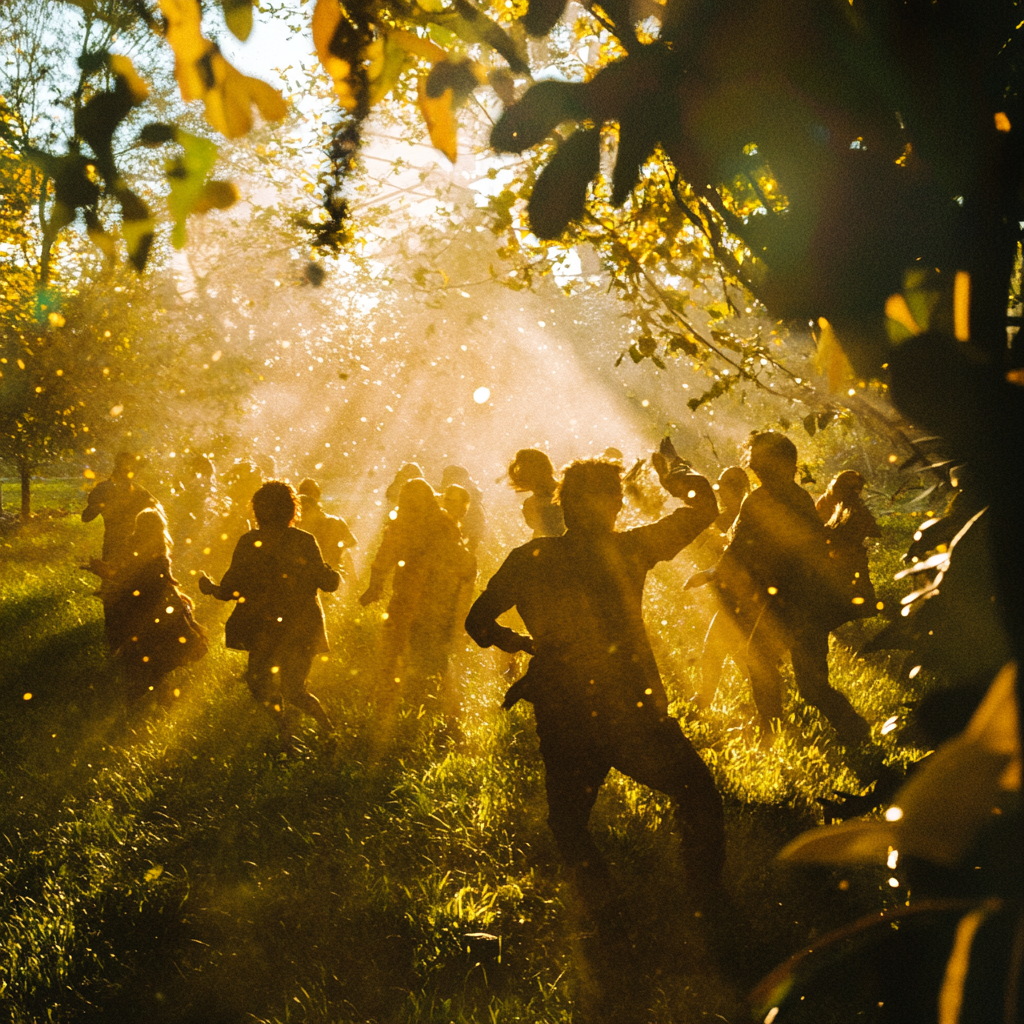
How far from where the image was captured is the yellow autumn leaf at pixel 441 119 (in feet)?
4.23

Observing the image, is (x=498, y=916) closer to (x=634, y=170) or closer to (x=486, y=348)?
(x=634, y=170)

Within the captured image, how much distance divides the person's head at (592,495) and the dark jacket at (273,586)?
2983 millimetres

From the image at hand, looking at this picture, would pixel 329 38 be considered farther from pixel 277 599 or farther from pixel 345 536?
pixel 345 536

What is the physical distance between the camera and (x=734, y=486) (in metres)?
6.62

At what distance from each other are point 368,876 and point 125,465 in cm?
550

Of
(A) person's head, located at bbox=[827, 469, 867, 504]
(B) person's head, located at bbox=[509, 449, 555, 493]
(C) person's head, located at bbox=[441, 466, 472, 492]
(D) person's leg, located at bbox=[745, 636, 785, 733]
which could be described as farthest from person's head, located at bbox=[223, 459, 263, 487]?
(A) person's head, located at bbox=[827, 469, 867, 504]

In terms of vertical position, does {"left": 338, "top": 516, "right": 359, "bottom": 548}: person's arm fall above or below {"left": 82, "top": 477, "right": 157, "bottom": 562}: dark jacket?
below

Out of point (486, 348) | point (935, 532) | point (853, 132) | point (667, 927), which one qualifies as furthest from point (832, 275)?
point (486, 348)

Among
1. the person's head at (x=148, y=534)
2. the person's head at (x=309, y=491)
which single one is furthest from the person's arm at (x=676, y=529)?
the person's head at (x=309, y=491)

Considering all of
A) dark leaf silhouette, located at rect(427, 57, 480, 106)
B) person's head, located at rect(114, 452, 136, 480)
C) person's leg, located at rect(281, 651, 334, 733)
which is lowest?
person's head, located at rect(114, 452, 136, 480)

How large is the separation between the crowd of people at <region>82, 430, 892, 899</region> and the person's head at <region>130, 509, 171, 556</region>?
0.06 feet

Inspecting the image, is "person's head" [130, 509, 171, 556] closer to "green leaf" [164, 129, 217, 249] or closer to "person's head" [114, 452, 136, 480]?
"person's head" [114, 452, 136, 480]

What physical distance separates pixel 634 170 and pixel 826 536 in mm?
4369

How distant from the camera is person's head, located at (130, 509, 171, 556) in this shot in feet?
21.8
